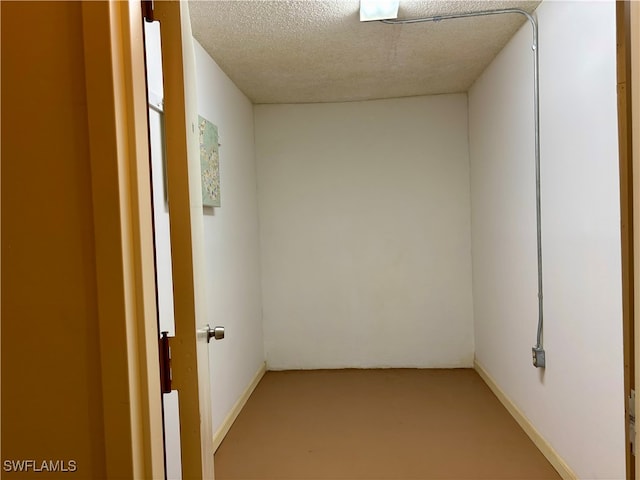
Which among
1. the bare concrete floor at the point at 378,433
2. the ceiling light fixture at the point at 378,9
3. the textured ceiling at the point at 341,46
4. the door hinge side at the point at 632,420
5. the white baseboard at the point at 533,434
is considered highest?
the textured ceiling at the point at 341,46

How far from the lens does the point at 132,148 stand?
684 mm

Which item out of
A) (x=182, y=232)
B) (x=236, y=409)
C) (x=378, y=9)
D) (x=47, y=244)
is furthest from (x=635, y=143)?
(x=236, y=409)

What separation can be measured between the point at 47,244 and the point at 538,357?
2.33m

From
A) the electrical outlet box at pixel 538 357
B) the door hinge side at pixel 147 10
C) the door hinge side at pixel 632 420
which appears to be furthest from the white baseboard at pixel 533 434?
the door hinge side at pixel 147 10

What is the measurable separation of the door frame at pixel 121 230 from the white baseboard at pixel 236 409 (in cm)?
196

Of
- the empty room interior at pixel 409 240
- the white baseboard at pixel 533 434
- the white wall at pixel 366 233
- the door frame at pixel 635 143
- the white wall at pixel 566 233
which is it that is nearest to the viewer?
the door frame at pixel 635 143

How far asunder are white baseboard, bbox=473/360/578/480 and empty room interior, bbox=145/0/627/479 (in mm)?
14

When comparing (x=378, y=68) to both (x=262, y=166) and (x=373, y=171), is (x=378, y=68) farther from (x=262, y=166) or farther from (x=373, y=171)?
(x=262, y=166)

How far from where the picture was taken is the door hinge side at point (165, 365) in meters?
0.78

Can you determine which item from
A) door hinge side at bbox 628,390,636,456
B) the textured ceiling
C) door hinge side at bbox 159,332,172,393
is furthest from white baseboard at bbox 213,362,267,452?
the textured ceiling

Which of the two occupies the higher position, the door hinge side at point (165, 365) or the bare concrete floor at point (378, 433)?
the door hinge side at point (165, 365)

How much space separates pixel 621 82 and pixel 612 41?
1.00 meters

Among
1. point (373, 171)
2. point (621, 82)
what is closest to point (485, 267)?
point (373, 171)

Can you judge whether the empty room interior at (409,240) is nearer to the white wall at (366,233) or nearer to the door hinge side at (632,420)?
the white wall at (366,233)
